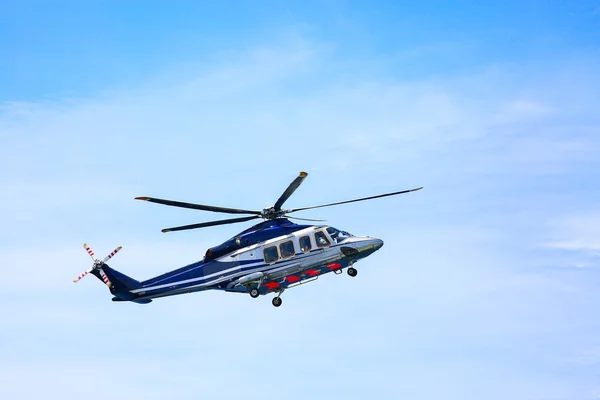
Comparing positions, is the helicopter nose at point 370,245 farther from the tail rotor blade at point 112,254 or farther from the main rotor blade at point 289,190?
the tail rotor blade at point 112,254

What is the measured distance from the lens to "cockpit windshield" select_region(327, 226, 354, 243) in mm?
55531

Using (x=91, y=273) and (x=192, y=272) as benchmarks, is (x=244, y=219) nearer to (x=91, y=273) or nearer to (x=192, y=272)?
(x=192, y=272)

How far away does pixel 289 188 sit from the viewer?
53.4m

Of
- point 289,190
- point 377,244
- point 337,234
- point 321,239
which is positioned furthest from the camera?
point 337,234

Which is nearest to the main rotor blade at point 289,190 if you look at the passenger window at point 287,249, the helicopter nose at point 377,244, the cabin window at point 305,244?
the passenger window at point 287,249

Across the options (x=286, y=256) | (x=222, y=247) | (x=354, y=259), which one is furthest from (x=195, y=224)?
(x=354, y=259)

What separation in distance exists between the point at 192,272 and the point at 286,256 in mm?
8006

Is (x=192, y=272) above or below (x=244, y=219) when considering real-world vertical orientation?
below

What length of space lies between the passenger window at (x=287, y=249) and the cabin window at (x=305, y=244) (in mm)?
720

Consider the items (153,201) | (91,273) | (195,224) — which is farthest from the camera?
(91,273)

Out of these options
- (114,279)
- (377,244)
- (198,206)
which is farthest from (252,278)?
(114,279)

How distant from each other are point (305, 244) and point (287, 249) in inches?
59.1

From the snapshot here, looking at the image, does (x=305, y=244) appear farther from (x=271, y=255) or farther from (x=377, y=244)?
(x=377, y=244)

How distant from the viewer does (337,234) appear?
5584 centimetres
